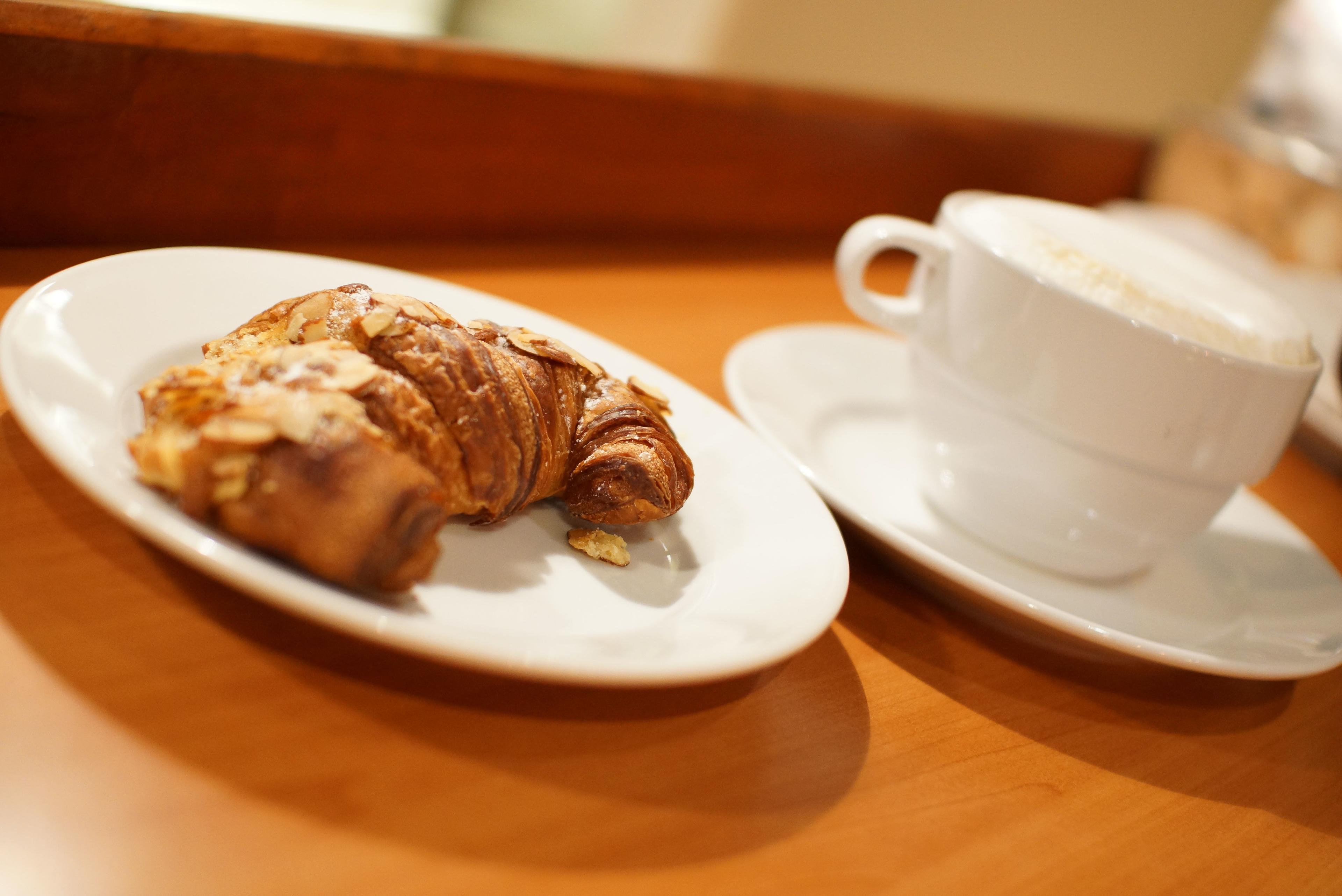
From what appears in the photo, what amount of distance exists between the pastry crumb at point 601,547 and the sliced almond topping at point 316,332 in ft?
0.66

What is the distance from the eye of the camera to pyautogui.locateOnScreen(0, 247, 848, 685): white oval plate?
0.45 metres

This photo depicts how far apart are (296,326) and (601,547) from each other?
24 centimetres

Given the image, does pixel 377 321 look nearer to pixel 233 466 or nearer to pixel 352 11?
pixel 233 466

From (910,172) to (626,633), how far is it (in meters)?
1.40

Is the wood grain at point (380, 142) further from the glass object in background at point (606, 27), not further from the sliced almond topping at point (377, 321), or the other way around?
the glass object in background at point (606, 27)

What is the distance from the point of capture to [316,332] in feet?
1.95

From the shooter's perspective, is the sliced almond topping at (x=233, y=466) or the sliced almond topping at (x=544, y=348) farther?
the sliced almond topping at (x=544, y=348)

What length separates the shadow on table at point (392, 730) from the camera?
0.45 m

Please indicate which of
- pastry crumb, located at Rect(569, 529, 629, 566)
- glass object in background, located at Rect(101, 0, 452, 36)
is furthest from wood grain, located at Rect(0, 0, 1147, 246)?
glass object in background, located at Rect(101, 0, 452, 36)

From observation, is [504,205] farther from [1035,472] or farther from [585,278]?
[1035,472]

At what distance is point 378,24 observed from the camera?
303 cm

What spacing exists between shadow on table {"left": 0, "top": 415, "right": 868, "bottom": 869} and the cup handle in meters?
0.44

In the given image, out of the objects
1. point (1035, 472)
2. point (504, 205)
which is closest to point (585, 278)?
point (504, 205)

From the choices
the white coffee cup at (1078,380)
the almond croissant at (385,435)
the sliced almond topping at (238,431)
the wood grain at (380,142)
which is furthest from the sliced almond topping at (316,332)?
the white coffee cup at (1078,380)
